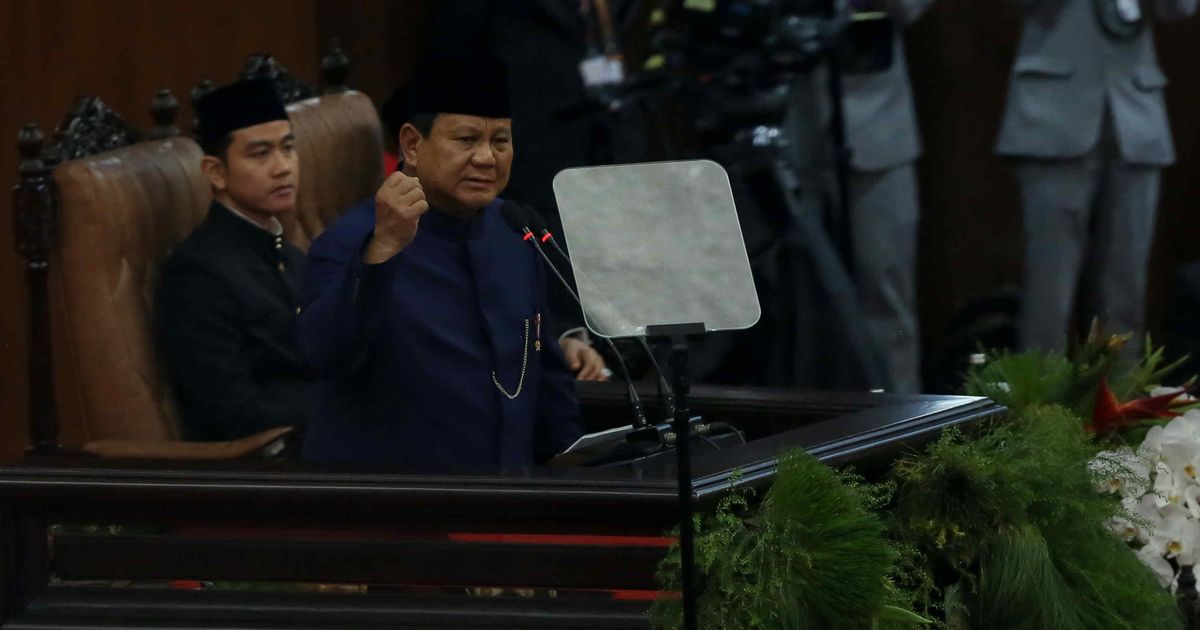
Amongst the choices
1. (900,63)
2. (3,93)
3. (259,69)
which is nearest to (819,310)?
(900,63)

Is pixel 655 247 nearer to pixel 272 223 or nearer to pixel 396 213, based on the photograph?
pixel 396 213

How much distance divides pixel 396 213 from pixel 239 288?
1.05m

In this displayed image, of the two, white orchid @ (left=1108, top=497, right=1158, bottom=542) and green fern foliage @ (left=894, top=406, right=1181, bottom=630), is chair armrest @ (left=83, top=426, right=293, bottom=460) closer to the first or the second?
green fern foliage @ (left=894, top=406, right=1181, bottom=630)

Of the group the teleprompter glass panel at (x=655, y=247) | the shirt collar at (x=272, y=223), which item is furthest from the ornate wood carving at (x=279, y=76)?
the teleprompter glass panel at (x=655, y=247)

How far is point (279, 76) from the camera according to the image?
13.3 feet

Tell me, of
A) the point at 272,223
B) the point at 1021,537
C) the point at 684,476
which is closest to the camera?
the point at 684,476

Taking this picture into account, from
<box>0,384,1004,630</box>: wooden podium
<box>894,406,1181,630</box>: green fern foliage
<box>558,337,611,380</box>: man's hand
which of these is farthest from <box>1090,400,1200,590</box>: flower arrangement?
<box>558,337,611,380</box>: man's hand

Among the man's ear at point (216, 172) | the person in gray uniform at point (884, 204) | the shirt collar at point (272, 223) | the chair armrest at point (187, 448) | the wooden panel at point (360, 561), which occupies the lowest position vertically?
the person in gray uniform at point (884, 204)

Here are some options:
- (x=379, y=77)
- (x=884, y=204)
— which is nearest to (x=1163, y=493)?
(x=884, y=204)

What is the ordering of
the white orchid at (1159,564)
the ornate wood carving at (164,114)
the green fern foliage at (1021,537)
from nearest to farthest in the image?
the green fern foliage at (1021,537)
the white orchid at (1159,564)
the ornate wood carving at (164,114)

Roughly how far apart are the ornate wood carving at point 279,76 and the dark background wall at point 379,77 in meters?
0.56

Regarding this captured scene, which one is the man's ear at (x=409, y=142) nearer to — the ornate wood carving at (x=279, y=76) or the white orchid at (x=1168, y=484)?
the white orchid at (x=1168, y=484)

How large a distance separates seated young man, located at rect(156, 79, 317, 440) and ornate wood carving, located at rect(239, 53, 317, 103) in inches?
14.3

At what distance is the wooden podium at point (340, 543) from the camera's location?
2369 millimetres
